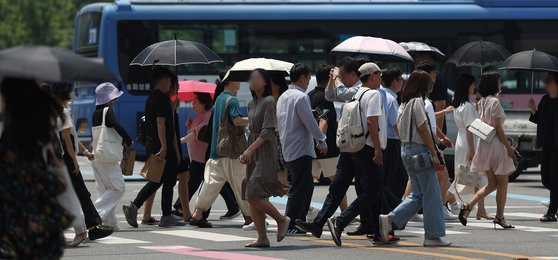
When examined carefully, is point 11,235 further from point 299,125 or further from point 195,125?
point 195,125

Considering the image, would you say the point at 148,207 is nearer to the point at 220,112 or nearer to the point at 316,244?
the point at 220,112

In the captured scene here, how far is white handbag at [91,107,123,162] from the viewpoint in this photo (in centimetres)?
1402

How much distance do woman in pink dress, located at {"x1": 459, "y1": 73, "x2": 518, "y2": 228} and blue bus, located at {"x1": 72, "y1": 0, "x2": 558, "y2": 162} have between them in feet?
39.5

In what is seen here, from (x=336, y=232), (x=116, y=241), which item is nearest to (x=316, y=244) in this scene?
(x=336, y=232)

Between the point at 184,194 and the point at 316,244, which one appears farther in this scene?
the point at 184,194

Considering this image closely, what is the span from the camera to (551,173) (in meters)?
15.6

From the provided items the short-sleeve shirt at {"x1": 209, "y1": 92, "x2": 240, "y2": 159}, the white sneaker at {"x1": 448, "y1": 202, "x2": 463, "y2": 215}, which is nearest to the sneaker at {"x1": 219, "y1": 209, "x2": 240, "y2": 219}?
the short-sleeve shirt at {"x1": 209, "y1": 92, "x2": 240, "y2": 159}

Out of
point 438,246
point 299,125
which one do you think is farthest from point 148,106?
point 438,246

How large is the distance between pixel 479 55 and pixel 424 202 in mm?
5680

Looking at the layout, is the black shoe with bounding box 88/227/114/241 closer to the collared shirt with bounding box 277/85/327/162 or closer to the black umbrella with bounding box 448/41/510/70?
the collared shirt with bounding box 277/85/327/162

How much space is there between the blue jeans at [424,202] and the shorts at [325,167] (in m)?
2.63

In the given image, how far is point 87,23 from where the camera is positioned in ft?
91.4

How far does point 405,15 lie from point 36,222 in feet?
67.4

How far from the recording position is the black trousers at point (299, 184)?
1307 cm
